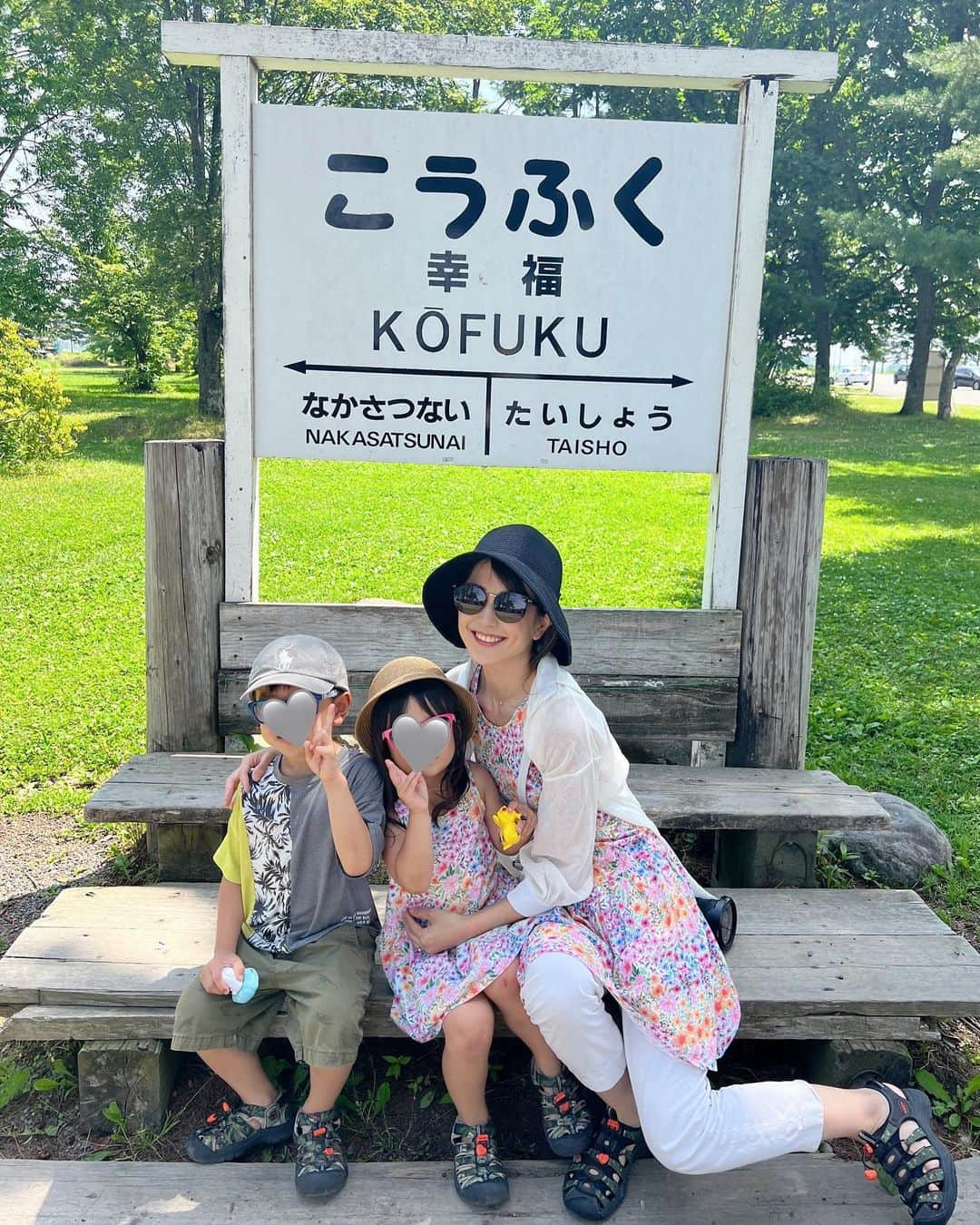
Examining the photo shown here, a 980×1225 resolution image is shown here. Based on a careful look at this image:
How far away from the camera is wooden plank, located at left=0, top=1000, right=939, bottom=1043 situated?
2277mm

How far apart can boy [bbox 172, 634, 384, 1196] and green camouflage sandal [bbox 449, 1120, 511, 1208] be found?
228 millimetres

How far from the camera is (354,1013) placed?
7.13ft

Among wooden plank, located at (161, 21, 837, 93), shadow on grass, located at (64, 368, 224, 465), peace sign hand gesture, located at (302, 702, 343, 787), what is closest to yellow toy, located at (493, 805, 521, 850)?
peace sign hand gesture, located at (302, 702, 343, 787)

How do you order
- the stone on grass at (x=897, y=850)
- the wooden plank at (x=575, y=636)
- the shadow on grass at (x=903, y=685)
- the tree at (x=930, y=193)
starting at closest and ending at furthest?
the wooden plank at (x=575, y=636)
the stone on grass at (x=897, y=850)
the shadow on grass at (x=903, y=685)
the tree at (x=930, y=193)

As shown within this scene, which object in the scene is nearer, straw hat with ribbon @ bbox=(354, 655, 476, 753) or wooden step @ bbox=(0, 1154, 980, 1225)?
wooden step @ bbox=(0, 1154, 980, 1225)

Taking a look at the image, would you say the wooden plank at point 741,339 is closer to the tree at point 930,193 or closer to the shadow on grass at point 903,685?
the shadow on grass at point 903,685

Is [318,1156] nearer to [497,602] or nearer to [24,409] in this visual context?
[497,602]

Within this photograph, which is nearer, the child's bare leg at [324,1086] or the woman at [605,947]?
the woman at [605,947]

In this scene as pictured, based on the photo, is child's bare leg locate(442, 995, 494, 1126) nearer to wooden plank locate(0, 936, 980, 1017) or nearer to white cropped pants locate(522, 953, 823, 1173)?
white cropped pants locate(522, 953, 823, 1173)

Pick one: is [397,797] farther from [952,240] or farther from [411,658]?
[952,240]

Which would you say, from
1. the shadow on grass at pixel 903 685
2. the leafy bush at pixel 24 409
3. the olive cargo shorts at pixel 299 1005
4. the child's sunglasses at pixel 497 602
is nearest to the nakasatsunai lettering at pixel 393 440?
the child's sunglasses at pixel 497 602

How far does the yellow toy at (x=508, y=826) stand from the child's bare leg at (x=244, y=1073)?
0.70 meters

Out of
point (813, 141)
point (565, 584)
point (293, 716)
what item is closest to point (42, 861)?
point (293, 716)

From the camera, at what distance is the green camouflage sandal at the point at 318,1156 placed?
2064 millimetres
